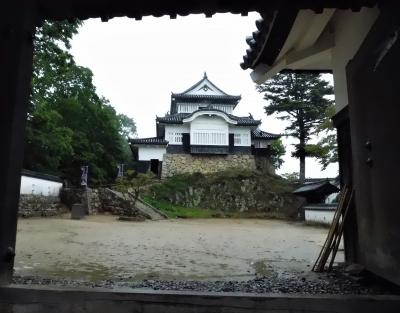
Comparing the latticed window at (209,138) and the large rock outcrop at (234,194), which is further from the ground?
the latticed window at (209,138)

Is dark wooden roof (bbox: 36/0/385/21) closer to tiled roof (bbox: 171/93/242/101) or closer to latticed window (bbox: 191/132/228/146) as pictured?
latticed window (bbox: 191/132/228/146)

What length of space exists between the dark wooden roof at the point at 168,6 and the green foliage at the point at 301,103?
1034 inches

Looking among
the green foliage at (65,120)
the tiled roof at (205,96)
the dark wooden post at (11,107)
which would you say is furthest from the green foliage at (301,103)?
the dark wooden post at (11,107)

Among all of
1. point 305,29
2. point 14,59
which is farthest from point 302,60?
point 14,59

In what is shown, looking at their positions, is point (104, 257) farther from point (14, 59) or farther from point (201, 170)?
point (201, 170)

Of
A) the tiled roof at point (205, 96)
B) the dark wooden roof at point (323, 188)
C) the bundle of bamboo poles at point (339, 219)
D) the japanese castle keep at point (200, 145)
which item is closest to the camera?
the bundle of bamboo poles at point (339, 219)

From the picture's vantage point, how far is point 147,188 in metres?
26.6

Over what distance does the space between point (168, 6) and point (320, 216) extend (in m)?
17.7

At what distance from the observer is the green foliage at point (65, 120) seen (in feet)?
37.0

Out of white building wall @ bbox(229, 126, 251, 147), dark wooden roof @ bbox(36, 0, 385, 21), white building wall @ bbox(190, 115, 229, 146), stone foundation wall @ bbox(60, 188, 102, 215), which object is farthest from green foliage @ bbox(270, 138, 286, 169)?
dark wooden roof @ bbox(36, 0, 385, 21)

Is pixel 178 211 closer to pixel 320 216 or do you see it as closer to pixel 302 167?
pixel 320 216

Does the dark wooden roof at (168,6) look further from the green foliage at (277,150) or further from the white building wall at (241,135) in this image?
the green foliage at (277,150)

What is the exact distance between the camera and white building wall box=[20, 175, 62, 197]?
17.6 m

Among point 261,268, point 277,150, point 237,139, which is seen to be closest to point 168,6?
point 261,268
